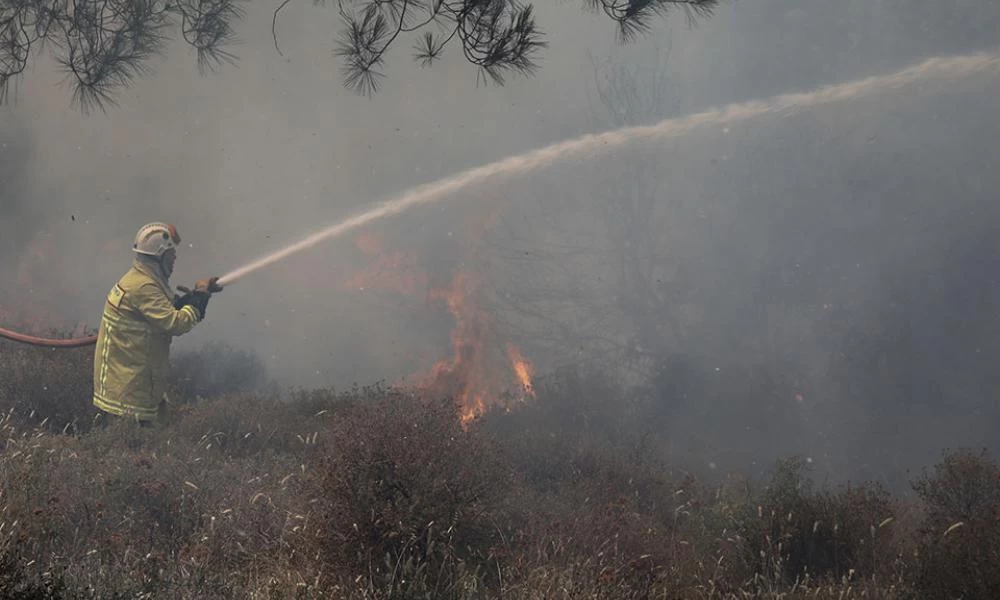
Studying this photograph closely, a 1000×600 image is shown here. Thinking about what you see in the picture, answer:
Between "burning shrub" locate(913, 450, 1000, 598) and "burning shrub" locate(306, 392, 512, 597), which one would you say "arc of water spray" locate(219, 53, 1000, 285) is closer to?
"burning shrub" locate(913, 450, 1000, 598)

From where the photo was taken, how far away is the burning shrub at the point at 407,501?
444 centimetres

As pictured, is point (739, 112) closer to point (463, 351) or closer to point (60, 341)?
point (463, 351)

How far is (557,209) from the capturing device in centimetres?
2162

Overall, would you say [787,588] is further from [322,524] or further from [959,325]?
[959,325]

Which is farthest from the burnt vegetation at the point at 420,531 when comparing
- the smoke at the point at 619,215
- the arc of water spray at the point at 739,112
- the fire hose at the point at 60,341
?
the arc of water spray at the point at 739,112

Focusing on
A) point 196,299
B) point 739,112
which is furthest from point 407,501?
point 739,112

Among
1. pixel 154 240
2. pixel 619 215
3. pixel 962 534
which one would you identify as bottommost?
pixel 619 215

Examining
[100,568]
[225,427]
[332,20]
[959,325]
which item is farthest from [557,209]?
[100,568]

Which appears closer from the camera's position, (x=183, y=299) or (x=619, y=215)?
(x=183, y=299)

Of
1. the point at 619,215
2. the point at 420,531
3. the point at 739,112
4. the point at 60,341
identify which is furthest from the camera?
the point at 739,112

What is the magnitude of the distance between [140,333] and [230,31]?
3196 mm

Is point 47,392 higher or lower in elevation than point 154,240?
lower

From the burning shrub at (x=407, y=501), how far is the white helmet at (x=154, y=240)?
3527 millimetres

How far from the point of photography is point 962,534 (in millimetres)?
4523
